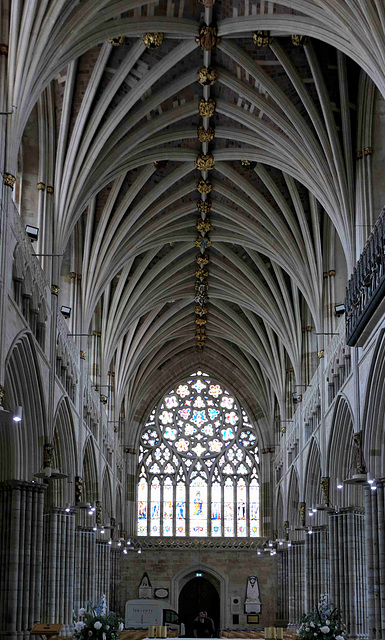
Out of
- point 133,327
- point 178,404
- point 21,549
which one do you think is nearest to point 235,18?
point 21,549

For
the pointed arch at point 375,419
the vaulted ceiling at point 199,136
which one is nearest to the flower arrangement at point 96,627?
the pointed arch at point 375,419

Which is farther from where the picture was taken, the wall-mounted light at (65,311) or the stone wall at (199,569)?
the stone wall at (199,569)

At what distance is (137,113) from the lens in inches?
1000

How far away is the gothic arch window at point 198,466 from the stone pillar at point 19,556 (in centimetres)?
2660

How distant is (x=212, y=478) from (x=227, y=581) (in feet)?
17.6

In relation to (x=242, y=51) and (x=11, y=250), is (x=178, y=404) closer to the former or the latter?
(x=242, y=51)

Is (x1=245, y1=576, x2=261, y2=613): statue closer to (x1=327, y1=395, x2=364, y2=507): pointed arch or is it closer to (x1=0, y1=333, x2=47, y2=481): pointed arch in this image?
(x1=327, y1=395, x2=364, y2=507): pointed arch

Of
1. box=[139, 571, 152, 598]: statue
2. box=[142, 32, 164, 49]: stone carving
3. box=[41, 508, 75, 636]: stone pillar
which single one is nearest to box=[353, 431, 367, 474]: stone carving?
box=[41, 508, 75, 636]: stone pillar

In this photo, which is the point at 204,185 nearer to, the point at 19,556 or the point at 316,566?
the point at 316,566

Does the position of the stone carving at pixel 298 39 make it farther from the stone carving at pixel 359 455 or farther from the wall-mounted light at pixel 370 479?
the wall-mounted light at pixel 370 479

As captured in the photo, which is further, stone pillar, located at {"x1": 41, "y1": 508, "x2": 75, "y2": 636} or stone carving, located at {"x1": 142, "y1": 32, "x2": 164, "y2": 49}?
stone pillar, located at {"x1": 41, "y1": 508, "x2": 75, "y2": 636}

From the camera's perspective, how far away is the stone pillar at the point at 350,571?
83.5 feet

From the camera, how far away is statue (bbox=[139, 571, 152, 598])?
1769 inches

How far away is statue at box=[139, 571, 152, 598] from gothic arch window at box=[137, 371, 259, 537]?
7.56 feet
